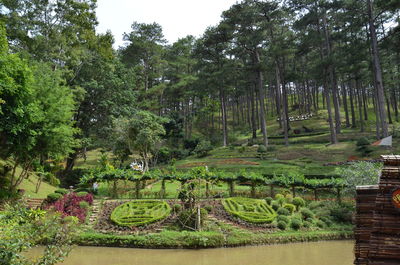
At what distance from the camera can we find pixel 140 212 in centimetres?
1842

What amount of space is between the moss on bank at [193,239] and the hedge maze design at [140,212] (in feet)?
4.67

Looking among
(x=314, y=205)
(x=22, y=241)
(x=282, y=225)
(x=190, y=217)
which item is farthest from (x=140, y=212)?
(x=22, y=241)

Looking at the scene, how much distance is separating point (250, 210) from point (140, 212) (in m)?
6.75

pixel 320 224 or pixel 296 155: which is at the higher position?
pixel 296 155

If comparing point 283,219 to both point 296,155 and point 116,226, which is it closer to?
point 116,226

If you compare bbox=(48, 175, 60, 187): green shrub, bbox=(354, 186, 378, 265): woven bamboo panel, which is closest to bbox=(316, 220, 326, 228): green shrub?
bbox=(354, 186, 378, 265): woven bamboo panel

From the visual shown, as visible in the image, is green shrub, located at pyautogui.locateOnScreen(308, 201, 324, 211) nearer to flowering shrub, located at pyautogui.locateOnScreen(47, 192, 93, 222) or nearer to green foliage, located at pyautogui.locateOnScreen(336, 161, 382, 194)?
green foliage, located at pyautogui.locateOnScreen(336, 161, 382, 194)

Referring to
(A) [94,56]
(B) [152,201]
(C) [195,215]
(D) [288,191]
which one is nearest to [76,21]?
(A) [94,56]

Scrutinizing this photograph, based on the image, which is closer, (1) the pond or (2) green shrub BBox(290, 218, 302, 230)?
(1) the pond

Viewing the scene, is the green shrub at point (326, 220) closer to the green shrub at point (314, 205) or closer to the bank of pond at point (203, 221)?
the bank of pond at point (203, 221)

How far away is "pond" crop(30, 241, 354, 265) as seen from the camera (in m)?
12.9

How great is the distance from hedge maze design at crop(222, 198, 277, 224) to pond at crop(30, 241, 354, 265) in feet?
7.60

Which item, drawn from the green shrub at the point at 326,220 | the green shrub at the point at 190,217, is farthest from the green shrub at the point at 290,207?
the green shrub at the point at 190,217

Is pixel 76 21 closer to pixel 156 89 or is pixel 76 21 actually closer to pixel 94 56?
pixel 94 56
